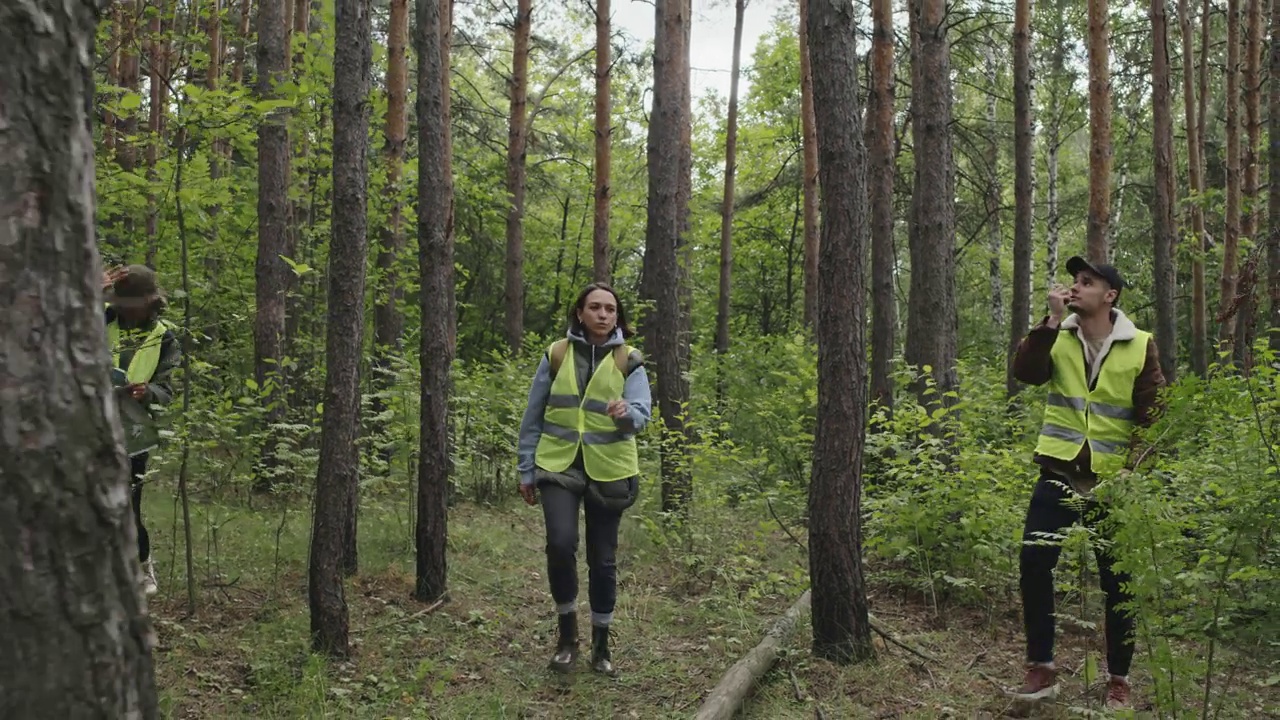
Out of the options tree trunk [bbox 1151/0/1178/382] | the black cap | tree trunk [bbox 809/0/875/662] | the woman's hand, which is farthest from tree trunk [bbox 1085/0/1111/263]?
the woman's hand

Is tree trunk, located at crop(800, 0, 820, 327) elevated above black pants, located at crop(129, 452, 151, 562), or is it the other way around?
tree trunk, located at crop(800, 0, 820, 327)

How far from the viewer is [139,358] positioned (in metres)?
5.84

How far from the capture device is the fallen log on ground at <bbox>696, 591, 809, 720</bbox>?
182 inches

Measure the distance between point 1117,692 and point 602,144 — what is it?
34.6 ft

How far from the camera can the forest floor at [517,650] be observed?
495 centimetres

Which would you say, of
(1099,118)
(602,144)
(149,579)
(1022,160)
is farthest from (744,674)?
(1022,160)

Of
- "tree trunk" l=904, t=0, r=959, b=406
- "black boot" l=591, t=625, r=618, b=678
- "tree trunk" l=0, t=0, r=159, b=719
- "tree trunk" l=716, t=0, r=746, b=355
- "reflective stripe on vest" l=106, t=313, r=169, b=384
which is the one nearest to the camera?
"tree trunk" l=0, t=0, r=159, b=719

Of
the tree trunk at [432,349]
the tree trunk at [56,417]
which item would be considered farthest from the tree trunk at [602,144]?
the tree trunk at [56,417]

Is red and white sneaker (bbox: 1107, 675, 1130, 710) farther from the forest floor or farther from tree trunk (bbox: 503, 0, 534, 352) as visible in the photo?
tree trunk (bbox: 503, 0, 534, 352)

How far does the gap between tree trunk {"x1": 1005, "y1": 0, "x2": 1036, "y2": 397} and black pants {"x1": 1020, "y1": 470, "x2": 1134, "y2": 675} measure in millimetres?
7576

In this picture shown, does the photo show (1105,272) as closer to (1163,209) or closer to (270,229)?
(270,229)

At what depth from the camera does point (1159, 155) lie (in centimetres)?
1405

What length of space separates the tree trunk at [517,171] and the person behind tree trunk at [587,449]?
10.1m

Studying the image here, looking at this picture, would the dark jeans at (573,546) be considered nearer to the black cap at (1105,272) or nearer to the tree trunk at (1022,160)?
the black cap at (1105,272)
